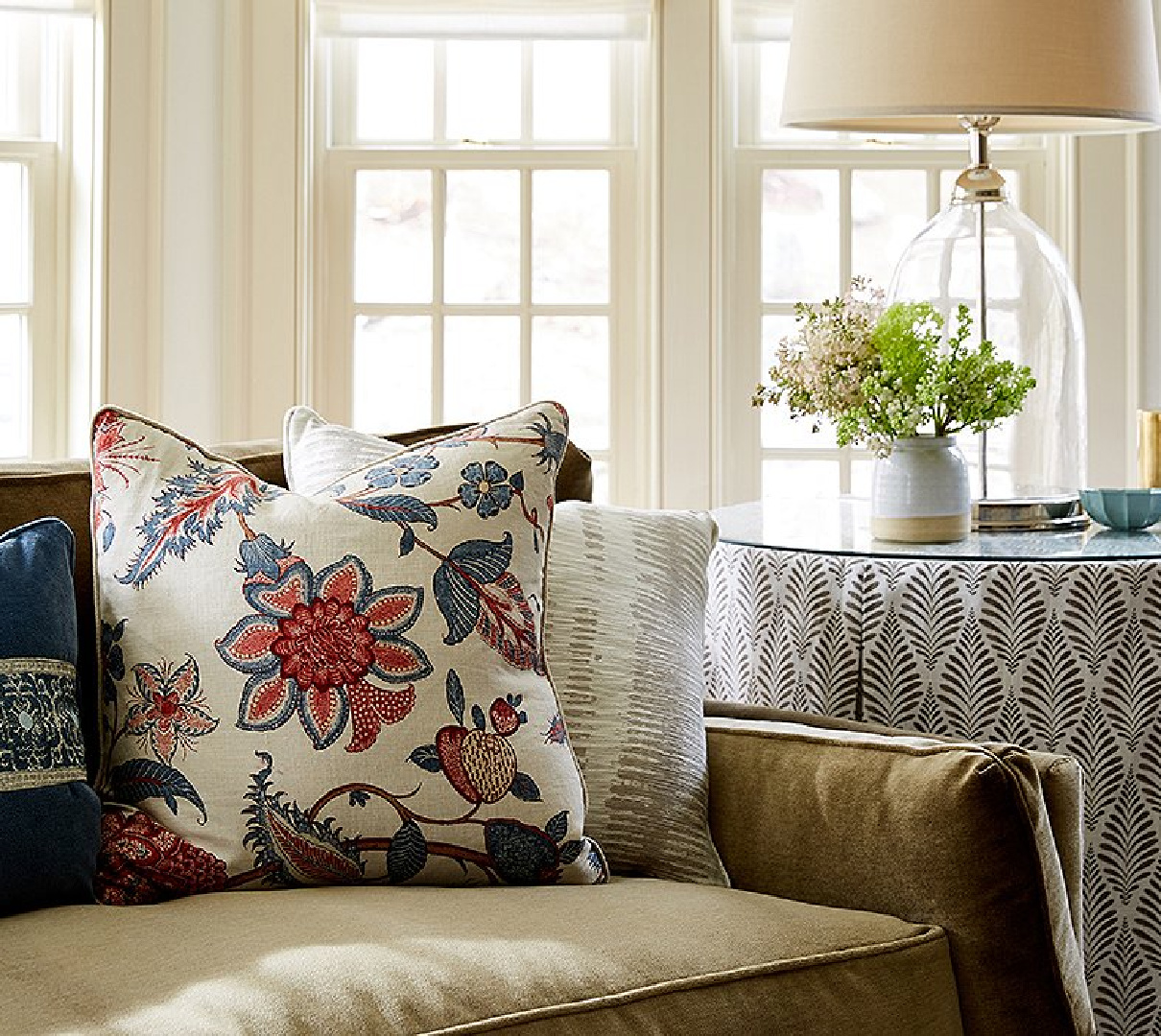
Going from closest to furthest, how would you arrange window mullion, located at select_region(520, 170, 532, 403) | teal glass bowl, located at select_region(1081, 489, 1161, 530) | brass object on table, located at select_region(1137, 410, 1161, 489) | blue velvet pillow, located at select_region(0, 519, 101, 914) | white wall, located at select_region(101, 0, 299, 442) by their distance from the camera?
blue velvet pillow, located at select_region(0, 519, 101, 914) < teal glass bowl, located at select_region(1081, 489, 1161, 530) < brass object on table, located at select_region(1137, 410, 1161, 489) < white wall, located at select_region(101, 0, 299, 442) < window mullion, located at select_region(520, 170, 532, 403)

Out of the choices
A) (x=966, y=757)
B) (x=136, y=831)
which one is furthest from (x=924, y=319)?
(x=136, y=831)

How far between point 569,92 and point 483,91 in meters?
0.18

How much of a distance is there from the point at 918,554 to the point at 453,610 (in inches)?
26.7

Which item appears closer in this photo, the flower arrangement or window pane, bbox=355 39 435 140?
the flower arrangement

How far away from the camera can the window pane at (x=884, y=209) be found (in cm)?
345

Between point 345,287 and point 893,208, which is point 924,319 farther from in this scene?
point 345,287

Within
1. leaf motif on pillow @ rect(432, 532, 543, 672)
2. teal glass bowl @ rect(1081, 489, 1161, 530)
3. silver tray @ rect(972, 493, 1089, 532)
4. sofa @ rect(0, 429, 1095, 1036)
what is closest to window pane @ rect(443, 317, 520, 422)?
silver tray @ rect(972, 493, 1089, 532)

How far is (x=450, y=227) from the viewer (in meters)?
3.46

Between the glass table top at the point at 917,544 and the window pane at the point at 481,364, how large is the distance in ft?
3.57

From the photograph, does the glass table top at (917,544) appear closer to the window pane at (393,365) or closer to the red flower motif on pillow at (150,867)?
the red flower motif on pillow at (150,867)

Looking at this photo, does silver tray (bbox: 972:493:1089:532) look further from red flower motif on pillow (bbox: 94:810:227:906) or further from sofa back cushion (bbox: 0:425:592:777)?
red flower motif on pillow (bbox: 94:810:227:906)

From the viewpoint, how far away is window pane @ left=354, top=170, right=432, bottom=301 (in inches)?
136

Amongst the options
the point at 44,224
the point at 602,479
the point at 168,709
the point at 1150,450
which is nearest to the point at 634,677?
the point at 168,709

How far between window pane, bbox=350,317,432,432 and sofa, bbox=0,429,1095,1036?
68.2 inches
